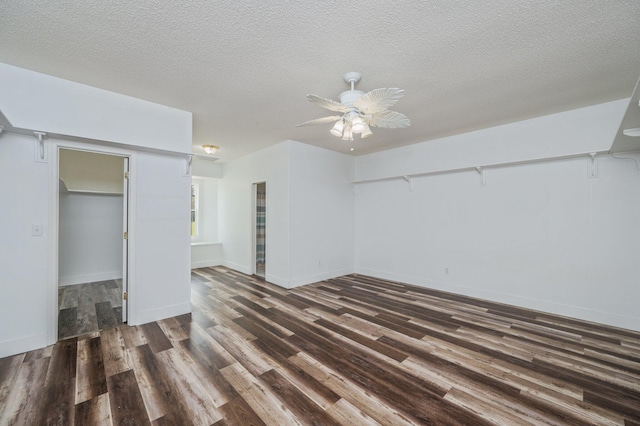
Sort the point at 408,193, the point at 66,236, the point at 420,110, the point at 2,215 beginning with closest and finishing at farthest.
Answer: the point at 2,215 < the point at 420,110 < the point at 66,236 < the point at 408,193

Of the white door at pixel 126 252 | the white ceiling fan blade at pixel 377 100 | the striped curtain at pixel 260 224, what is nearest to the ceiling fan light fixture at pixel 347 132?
the white ceiling fan blade at pixel 377 100

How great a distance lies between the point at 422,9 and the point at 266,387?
3081 millimetres

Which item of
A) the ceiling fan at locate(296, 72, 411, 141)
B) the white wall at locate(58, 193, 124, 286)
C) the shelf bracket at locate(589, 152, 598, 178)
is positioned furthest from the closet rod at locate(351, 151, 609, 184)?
the white wall at locate(58, 193, 124, 286)

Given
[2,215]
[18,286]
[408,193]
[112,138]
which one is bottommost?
[18,286]

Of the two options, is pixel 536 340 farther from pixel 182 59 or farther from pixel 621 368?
pixel 182 59

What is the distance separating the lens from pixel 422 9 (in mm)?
1798

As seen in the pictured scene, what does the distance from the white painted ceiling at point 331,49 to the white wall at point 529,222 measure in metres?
0.74

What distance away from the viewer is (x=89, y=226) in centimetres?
511

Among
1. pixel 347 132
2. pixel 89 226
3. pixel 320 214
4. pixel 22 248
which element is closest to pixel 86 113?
pixel 22 248

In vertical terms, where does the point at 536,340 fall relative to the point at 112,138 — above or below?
below

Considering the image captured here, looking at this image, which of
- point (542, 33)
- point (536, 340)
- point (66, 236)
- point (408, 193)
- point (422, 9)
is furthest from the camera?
point (408, 193)

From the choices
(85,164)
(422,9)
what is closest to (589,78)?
(422,9)

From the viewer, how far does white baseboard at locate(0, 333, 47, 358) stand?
2.47 meters

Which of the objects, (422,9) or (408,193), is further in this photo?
(408,193)
